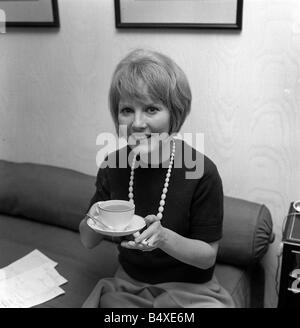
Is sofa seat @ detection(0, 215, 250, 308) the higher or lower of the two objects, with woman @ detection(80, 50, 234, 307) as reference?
lower

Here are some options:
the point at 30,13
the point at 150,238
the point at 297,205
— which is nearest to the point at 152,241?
the point at 150,238

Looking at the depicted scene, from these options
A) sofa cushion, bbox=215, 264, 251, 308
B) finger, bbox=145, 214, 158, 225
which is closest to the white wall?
sofa cushion, bbox=215, 264, 251, 308

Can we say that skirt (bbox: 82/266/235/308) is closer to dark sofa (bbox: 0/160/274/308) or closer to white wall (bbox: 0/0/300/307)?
dark sofa (bbox: 0/160/274/308)

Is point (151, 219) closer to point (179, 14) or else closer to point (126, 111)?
point (126, 111)

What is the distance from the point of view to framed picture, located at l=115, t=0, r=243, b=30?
1507 millimetres

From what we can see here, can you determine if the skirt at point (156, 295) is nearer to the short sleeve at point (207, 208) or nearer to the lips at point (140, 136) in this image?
the short sleeve at point (207, 208)

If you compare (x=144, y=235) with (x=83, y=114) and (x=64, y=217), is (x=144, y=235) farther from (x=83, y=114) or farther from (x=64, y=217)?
(x=83, y=114)

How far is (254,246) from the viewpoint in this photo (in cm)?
149

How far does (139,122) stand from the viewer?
3.52 ft

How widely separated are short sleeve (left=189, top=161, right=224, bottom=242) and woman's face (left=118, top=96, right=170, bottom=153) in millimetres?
161

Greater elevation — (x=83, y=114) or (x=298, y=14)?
(x=298, y=14)

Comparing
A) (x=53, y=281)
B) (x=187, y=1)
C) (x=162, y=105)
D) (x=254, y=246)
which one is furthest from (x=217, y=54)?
(x=53, y=281)
